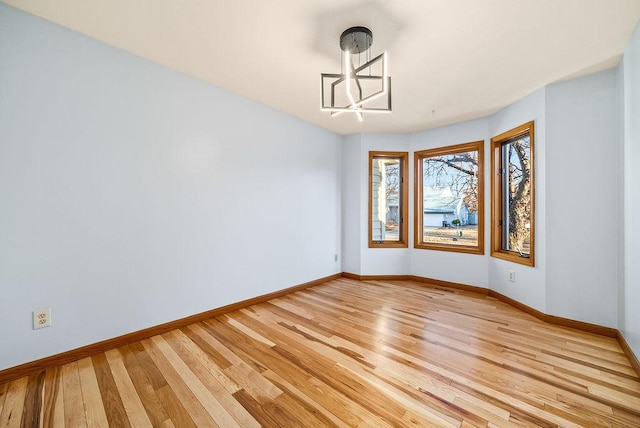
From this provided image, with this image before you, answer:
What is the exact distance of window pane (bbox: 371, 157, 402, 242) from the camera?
4.55 m

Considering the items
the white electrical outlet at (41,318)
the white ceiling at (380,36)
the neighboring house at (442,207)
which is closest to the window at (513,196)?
the neighboring house at (442,207)

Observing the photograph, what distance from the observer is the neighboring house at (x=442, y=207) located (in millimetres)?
4109

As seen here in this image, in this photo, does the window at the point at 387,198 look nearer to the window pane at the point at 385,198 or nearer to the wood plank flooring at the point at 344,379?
the window pane at the point at 385,198

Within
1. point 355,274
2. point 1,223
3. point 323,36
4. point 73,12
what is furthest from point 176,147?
point 355,274

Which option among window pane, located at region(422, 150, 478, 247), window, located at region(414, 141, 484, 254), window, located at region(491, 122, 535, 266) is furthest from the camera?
window pane, located at region(422, 150, 478, 247)

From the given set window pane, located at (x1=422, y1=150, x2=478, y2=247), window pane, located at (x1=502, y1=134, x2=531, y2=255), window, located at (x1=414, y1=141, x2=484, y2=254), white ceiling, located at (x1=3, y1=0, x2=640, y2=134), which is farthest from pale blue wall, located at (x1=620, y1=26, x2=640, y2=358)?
window pane, located at (x1=422, y1=150, x2=478, y2=247)

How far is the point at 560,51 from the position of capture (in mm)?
2172

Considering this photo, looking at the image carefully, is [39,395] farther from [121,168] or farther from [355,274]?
[355,274]

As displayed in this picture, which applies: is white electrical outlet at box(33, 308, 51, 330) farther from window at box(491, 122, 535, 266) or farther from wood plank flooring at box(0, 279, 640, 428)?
window at box(491, 122, 535, 266)

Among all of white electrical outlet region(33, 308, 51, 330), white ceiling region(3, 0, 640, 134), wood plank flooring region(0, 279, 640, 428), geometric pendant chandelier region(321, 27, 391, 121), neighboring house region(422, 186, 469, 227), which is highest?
white ceiling region(3, 0, 640, 134)

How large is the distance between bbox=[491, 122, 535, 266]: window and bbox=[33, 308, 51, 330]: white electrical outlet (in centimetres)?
453

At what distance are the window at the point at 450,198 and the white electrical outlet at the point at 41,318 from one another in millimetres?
4383

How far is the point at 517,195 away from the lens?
11.0ft

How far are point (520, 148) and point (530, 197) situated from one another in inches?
A: 28.4
